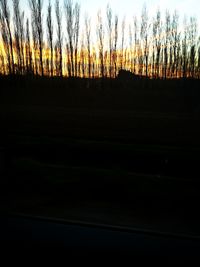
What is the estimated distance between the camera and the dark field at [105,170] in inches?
Result: 196

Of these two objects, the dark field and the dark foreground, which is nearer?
the dark foreground

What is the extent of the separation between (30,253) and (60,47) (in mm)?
34459

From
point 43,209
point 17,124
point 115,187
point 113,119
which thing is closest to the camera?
point 43,209

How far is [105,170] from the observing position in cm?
768

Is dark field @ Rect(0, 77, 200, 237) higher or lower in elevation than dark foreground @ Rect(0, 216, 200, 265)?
lower

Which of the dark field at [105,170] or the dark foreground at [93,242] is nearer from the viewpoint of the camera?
the dark foreground at [93,242]

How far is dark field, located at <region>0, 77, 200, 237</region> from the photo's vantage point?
4984 mm

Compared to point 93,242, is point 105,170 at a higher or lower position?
lower

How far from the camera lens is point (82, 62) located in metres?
36.7

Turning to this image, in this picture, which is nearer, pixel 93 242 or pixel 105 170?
pixel 93 242

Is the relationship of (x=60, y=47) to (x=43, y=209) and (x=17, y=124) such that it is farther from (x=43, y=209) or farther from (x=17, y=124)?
(x=43, y=209)

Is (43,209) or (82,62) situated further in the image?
(82,62)

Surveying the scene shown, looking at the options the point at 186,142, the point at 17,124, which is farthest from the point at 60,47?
the point at 186,142

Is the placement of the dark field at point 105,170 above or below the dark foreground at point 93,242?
below
